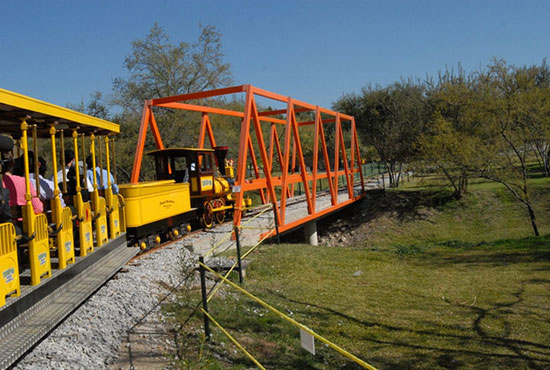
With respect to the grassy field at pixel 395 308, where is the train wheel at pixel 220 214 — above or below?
above

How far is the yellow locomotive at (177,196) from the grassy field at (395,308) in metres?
2.50

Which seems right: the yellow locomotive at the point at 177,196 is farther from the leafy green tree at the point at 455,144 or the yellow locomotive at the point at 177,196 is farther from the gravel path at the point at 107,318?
the leafy green tree at the point at 455,144

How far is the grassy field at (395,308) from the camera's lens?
580 cm

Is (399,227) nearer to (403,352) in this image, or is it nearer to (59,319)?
(403,352)

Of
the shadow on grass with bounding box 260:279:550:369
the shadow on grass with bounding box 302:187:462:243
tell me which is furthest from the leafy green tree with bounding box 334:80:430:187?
the shadow on grass with bounding box 260:279:550:369

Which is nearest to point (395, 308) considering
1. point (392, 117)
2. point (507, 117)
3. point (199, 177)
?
point (199, 177)

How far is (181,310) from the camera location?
261 inches

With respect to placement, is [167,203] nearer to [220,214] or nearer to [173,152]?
[173,152]

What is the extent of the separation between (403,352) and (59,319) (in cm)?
439

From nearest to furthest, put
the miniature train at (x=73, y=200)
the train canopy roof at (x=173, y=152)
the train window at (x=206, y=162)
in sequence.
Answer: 1. the miniature train at (x=73, y=200)
2. the train canopy roof at (x=173, y=152)
3. the train window at (x=206, y=162)

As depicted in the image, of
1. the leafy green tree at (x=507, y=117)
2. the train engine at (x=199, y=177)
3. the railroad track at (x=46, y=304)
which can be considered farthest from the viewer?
the leafy green tree at (x=507, y=117)

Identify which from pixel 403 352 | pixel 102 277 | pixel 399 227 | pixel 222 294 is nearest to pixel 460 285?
pixel 403 352

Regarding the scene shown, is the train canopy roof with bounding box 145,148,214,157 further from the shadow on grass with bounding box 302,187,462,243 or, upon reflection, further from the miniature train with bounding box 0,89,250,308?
the shadow on grass with bounding box 302,187,462,243

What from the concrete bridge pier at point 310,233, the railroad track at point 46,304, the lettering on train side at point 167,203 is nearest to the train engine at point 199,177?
the lettering on train side at point 167,203
